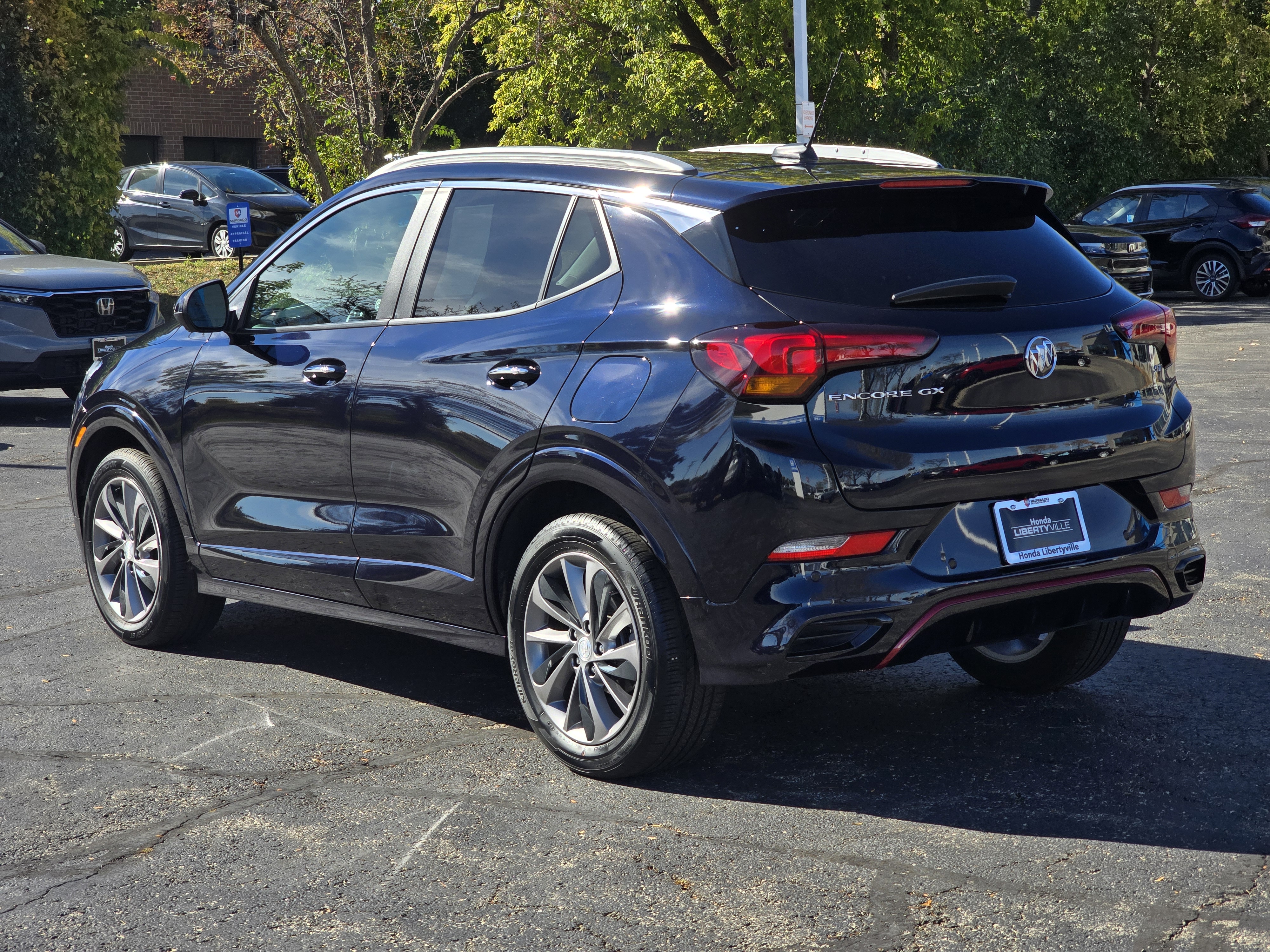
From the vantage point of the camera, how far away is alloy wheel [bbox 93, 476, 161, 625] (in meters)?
6.04

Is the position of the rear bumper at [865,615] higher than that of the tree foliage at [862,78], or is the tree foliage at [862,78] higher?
the tree foliage at [862,78]

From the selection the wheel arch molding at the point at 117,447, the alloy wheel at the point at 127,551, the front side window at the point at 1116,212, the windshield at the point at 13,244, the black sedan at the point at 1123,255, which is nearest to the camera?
the wheel arch molding at the point at 117,447

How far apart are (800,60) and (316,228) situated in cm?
1564

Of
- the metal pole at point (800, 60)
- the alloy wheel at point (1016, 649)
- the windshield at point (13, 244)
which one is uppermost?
the metal pole at point (800, 60)

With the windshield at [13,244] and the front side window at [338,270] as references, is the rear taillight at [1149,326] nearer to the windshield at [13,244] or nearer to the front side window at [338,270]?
the front side window at [338,270]

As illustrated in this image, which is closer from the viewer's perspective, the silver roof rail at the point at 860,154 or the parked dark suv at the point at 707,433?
the parked dark suv at the point at 707,433

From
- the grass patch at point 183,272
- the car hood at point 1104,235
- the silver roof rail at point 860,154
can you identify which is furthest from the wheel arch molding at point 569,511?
the grass patch at point 183,272

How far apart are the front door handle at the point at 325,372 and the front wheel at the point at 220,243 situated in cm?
2226

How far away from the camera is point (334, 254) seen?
539 centimetres

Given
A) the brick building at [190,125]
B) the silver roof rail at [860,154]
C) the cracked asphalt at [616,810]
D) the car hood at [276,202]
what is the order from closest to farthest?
the cracked asphalt at [616,810]
the silver roof rail at [860,154]
the car hood at [276,202]
the brick building at [190,125]

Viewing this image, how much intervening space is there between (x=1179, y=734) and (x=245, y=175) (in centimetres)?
2525

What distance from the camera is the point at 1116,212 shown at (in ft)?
76.2

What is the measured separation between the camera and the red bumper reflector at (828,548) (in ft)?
12.9

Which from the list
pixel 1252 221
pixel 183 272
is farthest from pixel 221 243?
pixel 1252 221
